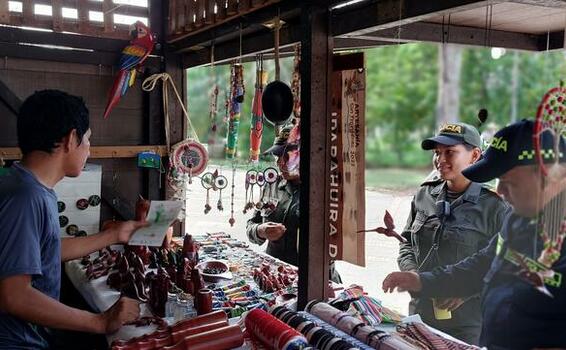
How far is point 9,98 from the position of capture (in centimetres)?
350

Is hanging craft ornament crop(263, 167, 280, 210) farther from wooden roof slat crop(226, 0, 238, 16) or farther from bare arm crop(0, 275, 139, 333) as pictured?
bare arm crop(0, 275, 139, 333)

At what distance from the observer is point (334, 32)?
2031 millimetres

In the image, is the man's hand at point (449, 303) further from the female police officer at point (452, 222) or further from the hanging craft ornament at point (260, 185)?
the hanging craft ornament at point (260, 185)

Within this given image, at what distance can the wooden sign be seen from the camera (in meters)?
2.04

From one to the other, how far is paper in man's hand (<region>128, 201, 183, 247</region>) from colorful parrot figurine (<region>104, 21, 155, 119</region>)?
190 centimetres

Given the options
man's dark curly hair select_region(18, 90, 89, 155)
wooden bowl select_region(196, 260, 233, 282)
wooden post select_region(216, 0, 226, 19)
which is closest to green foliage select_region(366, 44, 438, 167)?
wooden post select_region(216, 0, 226, 19)

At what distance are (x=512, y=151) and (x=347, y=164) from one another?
0.93 meters

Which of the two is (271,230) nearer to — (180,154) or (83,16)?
(180,154)

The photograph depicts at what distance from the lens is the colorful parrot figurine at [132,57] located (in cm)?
356

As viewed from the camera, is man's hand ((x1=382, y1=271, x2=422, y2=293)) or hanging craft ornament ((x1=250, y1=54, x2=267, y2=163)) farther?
hanging craft ornament ((x1=250, y1=54, x2=267, y2=163))

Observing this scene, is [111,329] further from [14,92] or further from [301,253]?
[14,92]

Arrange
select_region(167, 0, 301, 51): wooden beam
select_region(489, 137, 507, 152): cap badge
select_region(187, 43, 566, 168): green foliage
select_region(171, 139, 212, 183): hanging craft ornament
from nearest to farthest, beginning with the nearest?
select_region(489, 137, 507, 152): cap badge, select_region(167, 0, 301, 51): wooden beam, select_region(171, 139, 212, 183): hanging craft ornament, select_region(187, 43, 566, 168): green foliage

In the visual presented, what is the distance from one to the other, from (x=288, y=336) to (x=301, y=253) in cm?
46

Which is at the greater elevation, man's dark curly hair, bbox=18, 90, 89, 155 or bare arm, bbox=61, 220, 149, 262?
man's dark curly hair, bbox=18, 90, 89, 155
